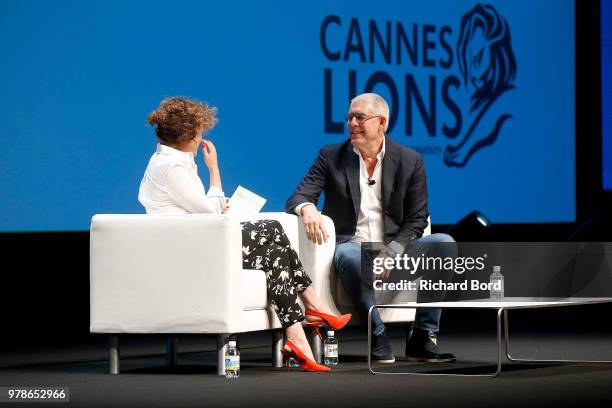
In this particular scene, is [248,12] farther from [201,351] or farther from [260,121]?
[201,351]

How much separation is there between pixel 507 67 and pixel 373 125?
4.13 m

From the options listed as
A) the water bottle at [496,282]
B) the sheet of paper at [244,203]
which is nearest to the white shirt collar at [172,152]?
the sheet of paper at [244,203]

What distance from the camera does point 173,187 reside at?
17.0ft

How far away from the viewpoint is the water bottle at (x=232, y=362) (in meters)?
4.90

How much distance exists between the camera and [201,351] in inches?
254

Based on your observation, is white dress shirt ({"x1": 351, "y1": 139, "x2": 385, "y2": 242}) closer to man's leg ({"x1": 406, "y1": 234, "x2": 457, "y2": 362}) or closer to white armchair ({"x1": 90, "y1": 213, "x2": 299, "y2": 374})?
man's leg ({"x1": 406, "y1": 234, "x2": 457, "y2": 362})

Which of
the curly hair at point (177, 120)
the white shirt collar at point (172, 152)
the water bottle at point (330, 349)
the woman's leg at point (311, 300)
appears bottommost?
the water bottle at point (330, 349)

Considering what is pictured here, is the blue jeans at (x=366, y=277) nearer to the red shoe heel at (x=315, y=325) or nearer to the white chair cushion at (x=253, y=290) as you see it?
the red shoe heel at (x=315, y=325)

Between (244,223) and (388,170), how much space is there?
0.80 m

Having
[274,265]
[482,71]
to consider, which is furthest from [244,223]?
[482,71]

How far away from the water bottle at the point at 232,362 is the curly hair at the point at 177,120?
0.92m

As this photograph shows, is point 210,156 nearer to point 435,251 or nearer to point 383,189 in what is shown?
point 383,189

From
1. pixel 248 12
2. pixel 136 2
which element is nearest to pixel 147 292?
pixel 136 2

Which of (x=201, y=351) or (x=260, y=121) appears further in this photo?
(x=260, y=121)
